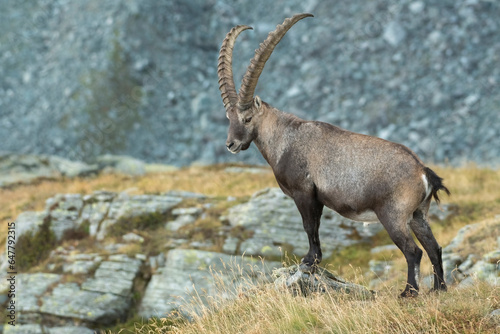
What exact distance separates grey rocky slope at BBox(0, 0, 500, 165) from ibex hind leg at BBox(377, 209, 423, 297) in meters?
23.4

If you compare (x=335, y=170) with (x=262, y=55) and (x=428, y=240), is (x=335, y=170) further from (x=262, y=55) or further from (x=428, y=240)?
(x=262, y=55)

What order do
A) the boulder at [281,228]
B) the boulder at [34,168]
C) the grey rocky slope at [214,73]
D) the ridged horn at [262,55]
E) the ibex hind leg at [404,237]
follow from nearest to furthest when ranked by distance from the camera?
the ibex hind leg at [404,237], the ridged horn at [262,55], the boulder at [281,228], the boulder at [34,168], the grey rocky slope at [214,73]

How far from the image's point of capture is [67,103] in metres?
40.2

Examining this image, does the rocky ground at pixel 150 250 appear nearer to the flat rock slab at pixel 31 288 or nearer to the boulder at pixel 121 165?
the flat rock slab at pixel 31 288

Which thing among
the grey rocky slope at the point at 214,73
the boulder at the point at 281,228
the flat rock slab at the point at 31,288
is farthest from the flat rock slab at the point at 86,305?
the grey rocky slope at the point at 214,73

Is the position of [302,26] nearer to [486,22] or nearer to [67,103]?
[486,22]

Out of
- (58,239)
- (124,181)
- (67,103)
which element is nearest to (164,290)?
(58,239)

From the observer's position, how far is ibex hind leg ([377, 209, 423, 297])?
891 centimetres

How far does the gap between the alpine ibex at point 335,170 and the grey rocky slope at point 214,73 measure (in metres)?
22.9

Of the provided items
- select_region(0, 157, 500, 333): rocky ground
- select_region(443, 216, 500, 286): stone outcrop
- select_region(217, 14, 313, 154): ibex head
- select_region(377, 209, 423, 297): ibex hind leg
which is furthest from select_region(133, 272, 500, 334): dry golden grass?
select_region(0, 157, 500, 333): rocky ground

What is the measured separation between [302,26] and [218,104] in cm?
959

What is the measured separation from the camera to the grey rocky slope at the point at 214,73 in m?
34.5

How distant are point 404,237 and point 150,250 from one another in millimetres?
10170

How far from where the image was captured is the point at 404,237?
29.3 feet
